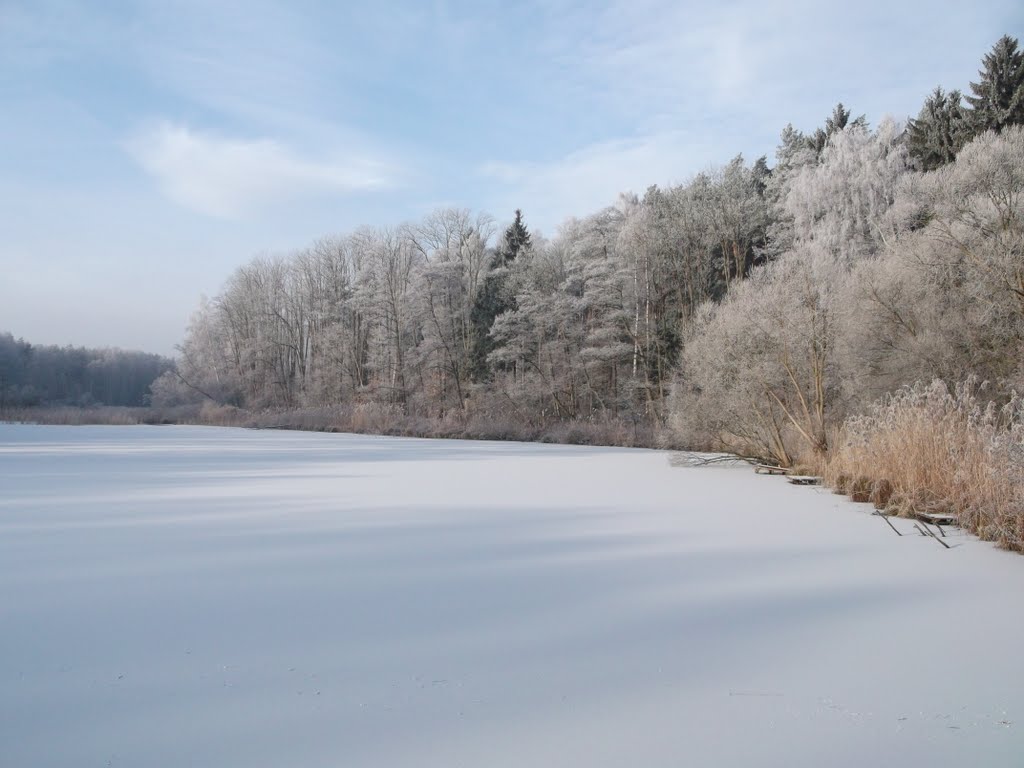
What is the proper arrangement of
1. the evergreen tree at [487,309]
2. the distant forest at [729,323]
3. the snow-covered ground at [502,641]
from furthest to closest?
the evergreen tree at [487,309] < the distant forest at [729,323] < the snow-covered ground at [502,641]

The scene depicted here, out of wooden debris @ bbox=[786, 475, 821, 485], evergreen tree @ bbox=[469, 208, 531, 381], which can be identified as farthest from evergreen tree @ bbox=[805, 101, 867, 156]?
wooden debris @ bbox=[786, 475, 821, 485]

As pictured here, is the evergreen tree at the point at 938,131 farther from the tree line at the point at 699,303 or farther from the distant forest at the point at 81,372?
the distant forest at the point at 81,372

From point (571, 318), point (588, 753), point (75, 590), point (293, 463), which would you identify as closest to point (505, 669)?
point (588, 753)

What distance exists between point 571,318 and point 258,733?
24.1 meters

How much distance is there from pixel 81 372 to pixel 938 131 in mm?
72509

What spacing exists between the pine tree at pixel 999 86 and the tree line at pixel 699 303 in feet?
0.28

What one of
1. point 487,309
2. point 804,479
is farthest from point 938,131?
point 804,479

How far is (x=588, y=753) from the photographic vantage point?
6.56ft

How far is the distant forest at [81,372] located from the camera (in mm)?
54728

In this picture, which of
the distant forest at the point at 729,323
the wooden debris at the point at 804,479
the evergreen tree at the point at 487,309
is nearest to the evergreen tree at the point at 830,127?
the distant forest at the point at 729,323

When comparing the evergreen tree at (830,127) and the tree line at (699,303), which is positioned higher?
the evergreen tree at (830,127)

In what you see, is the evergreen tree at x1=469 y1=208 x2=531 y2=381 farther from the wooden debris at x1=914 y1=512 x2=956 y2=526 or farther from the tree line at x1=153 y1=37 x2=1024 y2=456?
the wooden debris at x1=914 y1=512 x2=956 y2=526

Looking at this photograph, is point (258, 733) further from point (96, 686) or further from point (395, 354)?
point (395, 354)

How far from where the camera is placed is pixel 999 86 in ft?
71.5
